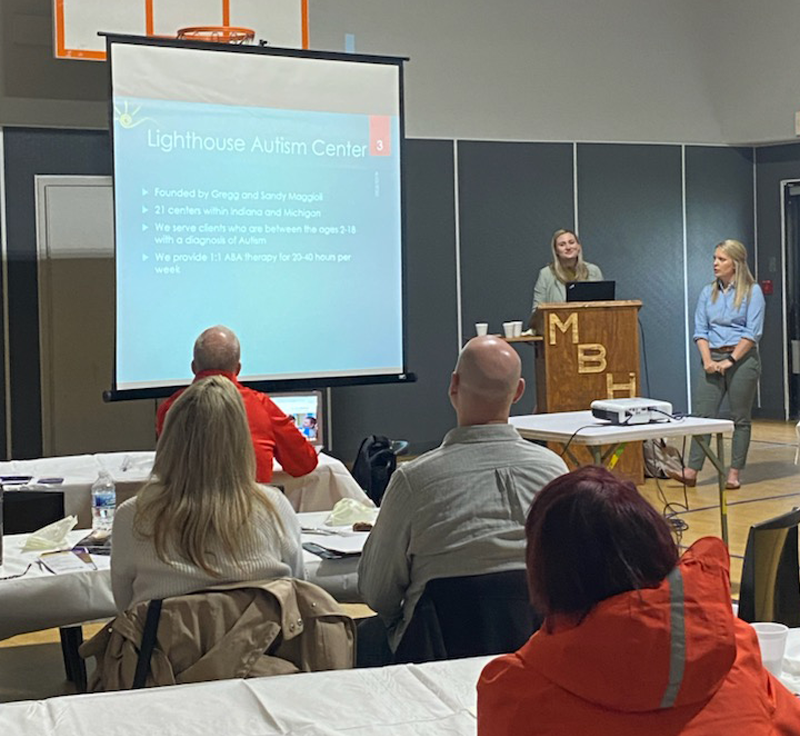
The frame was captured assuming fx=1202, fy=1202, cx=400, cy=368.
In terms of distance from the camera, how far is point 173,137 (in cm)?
662

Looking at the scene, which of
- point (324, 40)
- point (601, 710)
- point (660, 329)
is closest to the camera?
point (601, 710)

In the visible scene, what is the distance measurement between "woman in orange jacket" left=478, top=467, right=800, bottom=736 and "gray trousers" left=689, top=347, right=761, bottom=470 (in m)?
6.76

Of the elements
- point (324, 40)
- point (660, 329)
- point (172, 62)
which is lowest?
point (660, 329)

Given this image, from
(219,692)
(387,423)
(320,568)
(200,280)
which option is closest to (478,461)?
(320,568)

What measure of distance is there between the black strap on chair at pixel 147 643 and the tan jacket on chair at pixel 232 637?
1 cm

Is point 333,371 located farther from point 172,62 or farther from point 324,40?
point 324,40

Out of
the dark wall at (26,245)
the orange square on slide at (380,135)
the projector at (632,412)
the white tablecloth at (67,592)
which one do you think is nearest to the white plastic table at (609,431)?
the projector at (632,412)

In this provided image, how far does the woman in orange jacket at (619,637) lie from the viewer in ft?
4.51

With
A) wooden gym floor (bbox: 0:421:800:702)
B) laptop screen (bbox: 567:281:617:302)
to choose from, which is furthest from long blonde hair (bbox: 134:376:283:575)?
laptop screen (bbox: 567:281:617:302)

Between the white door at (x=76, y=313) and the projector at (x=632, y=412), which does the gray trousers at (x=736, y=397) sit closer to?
the projector at (x=632, y=412)

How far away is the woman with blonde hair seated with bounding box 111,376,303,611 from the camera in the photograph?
270 centimetres

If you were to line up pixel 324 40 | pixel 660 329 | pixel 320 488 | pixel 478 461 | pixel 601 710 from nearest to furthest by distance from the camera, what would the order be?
pixel 601 710
pixel 478 461
pixel 320 488
pixel 324 40
pixel 660 329

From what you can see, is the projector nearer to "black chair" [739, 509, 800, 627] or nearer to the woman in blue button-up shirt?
"black chair" [739, 509, 800, 627]

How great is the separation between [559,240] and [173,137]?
330 cm
